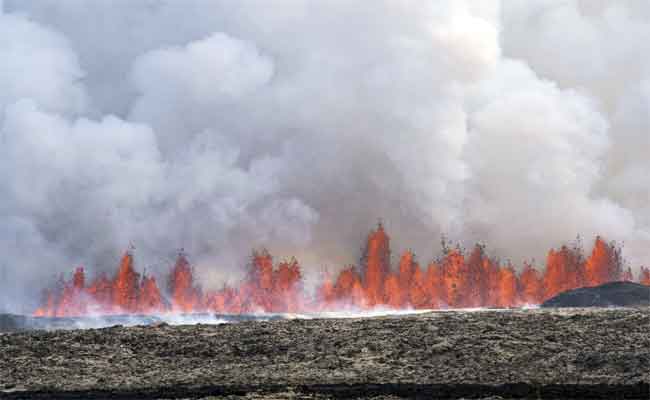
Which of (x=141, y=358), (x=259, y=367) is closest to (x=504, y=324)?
(x=259, y=367)

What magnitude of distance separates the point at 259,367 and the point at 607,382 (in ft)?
55.0

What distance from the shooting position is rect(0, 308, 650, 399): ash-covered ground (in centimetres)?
3381

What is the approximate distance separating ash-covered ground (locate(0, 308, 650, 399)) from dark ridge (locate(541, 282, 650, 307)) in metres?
43.4

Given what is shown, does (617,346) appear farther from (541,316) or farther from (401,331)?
(401,331)

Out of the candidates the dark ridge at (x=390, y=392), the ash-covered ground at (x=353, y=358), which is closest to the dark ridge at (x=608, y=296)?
the ash-covered ground at (x=353, y=358)

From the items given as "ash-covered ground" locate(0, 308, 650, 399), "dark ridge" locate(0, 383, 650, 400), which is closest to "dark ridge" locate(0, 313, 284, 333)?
"ash-covered ground" locate(0, 308, 650, 399)

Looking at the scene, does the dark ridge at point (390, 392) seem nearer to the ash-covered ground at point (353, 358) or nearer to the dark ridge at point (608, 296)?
the ash-covered ground at point (353, 358)

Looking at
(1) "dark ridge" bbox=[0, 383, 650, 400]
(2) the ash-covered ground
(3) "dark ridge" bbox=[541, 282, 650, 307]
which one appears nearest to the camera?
(1) "dark ridge" bbox=[0, 383, 650, 400]

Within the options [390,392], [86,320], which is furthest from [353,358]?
[86,320]

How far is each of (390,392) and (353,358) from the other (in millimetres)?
6942

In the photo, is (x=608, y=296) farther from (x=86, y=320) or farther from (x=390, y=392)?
(x=390, y=392)

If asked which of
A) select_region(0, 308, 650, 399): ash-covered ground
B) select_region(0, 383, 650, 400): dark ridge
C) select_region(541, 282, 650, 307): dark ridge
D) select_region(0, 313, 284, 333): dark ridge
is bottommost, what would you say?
select_region(0, 383, 650, 400): dark ridge

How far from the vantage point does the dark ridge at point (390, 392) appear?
31172 millimetres

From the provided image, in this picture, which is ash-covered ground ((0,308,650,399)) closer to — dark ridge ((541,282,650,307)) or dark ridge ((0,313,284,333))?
dark ridge ((0,313,284,333))
